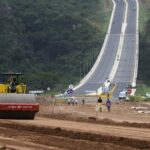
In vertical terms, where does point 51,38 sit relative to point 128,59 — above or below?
above

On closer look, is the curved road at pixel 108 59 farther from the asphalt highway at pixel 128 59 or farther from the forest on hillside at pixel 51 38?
the forest on hillside at pixel 51 38

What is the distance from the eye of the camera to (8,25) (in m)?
156

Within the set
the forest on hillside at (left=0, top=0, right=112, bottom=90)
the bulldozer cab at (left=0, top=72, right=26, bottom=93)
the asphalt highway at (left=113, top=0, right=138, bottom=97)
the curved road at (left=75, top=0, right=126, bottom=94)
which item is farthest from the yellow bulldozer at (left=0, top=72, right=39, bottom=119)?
the forest on hillside at (left=0, top=0, right=112, bottom=90)

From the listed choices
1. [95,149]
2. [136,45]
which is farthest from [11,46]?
[95,149]

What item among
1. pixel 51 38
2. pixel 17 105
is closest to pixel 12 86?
pixel 17 105

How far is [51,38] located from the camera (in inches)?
6137

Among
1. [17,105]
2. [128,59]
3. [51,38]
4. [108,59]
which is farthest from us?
[51,38]

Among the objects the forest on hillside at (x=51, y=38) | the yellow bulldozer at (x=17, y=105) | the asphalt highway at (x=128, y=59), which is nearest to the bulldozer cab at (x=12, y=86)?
the yellow bulldozer at (x=17, y=105)

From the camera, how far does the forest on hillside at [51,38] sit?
132312mm

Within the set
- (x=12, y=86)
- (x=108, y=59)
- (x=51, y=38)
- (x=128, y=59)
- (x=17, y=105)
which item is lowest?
(x=17, y=105)

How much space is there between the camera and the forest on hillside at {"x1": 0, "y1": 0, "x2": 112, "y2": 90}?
434ft

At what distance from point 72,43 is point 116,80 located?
32.6 m

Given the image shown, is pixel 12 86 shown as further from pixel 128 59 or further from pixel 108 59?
pixel 108 59

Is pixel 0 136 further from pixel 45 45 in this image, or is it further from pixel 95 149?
pixel 45 45
